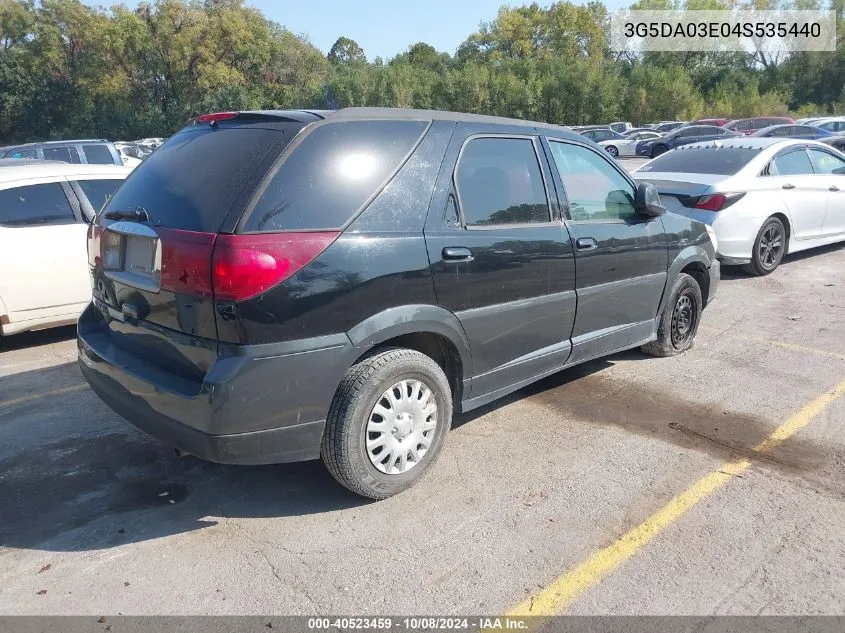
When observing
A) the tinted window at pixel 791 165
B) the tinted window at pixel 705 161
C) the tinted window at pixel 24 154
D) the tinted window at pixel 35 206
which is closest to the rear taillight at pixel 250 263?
the tinted window at pixel 35 206

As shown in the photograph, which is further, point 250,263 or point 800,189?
point 800,189

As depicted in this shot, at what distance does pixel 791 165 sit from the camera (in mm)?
8656

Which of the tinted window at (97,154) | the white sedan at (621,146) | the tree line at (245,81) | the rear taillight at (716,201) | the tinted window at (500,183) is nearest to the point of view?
the tinted window at (500,183)

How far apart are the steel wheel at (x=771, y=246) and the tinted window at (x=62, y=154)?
14.5 m

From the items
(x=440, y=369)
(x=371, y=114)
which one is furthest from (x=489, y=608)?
(x=371, y=114)

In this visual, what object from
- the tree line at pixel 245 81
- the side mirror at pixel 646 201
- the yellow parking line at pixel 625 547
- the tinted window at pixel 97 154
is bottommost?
the yellow parking line at pixel 625 547

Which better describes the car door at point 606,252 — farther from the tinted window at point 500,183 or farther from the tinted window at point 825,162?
the tinted window at point 825,162

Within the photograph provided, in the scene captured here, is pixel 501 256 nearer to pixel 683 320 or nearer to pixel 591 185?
pixel 591 185

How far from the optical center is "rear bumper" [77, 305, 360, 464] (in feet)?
9.55

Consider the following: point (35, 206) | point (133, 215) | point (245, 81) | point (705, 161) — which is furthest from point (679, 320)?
point (245, 81)

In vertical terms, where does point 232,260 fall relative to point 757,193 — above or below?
above

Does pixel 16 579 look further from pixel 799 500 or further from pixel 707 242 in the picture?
pixel 707 242

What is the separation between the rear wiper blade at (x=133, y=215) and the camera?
11.0ft

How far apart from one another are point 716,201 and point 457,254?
17.4 ft
